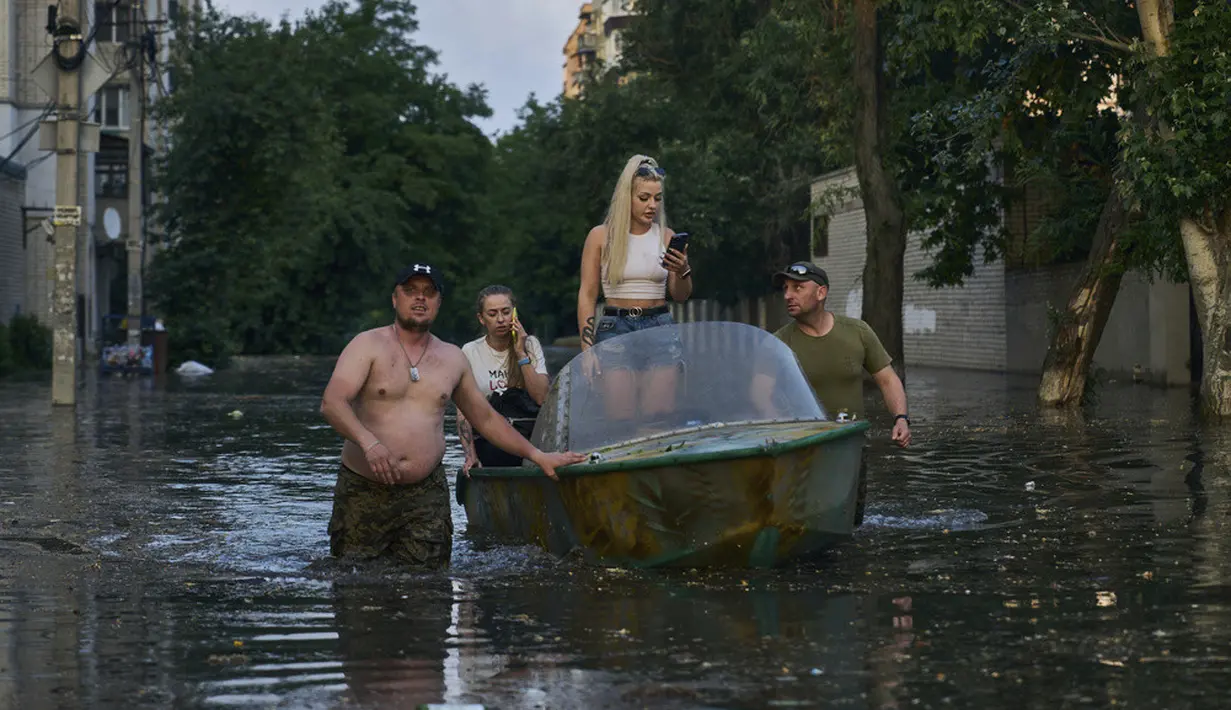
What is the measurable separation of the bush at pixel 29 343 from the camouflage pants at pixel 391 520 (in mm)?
35112

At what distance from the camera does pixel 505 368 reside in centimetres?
1243

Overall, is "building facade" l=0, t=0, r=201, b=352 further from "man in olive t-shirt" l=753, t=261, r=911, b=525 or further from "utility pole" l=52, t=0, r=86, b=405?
"man in olive t-shirt" l=753, t=261, r=911, b=525

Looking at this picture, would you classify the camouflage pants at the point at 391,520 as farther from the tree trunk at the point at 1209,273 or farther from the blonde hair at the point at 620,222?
the tree trunk at the point at 1209,273

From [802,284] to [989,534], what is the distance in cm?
171

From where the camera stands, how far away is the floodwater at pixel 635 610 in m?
6.97

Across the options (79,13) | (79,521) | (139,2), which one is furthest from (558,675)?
(139,2)

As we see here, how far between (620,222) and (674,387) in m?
1.15

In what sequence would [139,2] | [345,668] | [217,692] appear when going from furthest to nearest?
[139,2] → [345,668] → [217,692]

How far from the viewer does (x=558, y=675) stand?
7.22m

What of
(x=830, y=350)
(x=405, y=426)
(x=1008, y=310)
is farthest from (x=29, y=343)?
(x=405, y=426)

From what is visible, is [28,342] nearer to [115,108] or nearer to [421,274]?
[115,108]

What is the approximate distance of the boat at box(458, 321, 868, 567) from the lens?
962cm

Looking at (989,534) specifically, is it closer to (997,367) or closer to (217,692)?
(217,692)

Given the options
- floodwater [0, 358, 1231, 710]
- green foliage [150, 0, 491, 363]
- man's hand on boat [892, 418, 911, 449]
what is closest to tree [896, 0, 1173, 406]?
floodwater [0, 358, 1231, 710]
